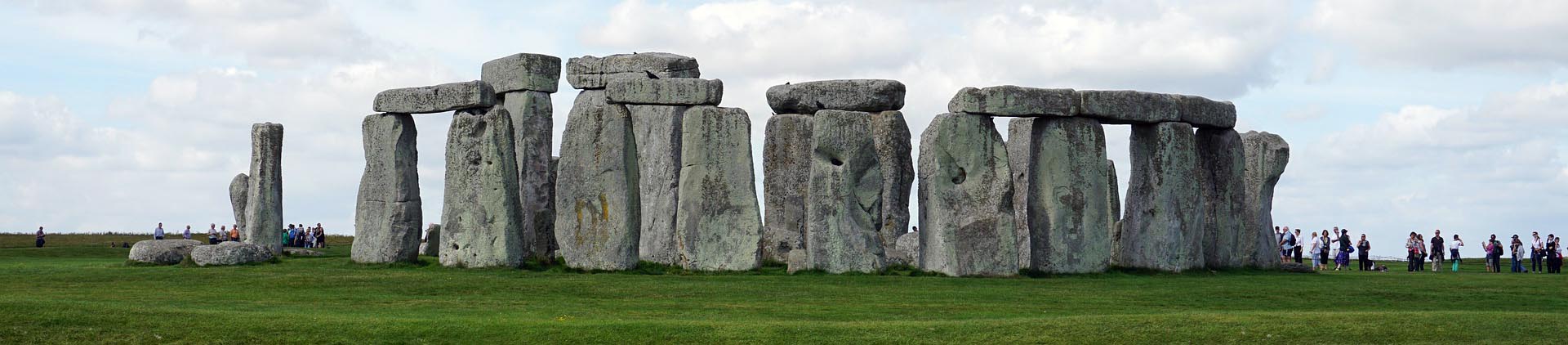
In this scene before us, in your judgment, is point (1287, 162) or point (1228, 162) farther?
point (1287, 162)

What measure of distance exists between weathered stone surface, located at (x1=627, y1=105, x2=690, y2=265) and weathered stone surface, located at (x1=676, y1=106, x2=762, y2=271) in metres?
1.00

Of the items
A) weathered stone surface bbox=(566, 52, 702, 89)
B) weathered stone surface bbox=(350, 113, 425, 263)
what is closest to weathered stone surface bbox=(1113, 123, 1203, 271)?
weathered stone surface bbox=(566, 52, 702, 89)

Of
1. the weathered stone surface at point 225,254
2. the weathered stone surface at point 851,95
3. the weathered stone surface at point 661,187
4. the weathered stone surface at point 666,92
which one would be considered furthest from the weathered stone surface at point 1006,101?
the weathered stone surface at point 225,254

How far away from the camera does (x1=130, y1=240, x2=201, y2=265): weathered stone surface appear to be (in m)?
30.4

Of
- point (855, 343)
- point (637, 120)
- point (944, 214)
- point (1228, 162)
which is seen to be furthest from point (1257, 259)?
point (855, 343)

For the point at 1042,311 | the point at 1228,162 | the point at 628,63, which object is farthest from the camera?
the point at 628,63

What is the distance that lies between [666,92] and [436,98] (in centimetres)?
396

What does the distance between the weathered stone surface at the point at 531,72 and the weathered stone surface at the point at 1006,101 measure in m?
8.87

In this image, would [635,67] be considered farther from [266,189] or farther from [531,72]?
[266,189]

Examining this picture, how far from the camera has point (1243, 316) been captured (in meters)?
19.9

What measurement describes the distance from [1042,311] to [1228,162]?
38.7ft

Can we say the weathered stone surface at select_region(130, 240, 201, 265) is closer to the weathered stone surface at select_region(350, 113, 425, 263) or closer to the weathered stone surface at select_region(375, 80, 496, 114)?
the weathered stone surface at select_region(350, 113, 425, 263)

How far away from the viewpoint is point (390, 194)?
30.7 m

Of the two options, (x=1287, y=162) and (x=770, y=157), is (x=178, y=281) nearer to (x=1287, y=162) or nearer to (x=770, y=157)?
(x=770, y=157)
